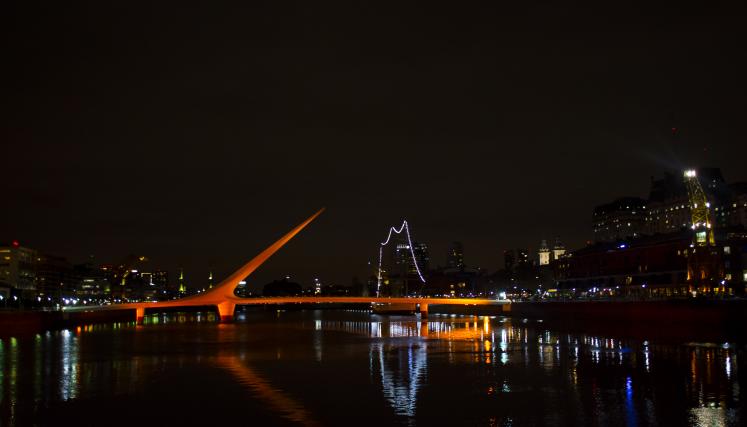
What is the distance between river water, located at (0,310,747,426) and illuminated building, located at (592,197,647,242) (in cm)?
11592

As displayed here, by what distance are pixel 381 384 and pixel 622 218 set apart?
137845 millimetres

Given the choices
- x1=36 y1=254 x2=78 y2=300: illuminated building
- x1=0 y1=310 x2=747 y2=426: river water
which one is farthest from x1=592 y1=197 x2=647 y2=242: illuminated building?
x1=0 y1=310 x2=747 y2=426: river water

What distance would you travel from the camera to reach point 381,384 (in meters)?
23.2

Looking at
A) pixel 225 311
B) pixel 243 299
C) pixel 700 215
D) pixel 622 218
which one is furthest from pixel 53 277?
pixel 622 218

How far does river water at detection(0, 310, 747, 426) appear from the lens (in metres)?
17.7

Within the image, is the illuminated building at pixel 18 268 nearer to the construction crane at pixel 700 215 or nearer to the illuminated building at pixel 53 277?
the illuminated building at pixel 53 277

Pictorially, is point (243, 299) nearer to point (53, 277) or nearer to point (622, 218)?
point (53, 277)

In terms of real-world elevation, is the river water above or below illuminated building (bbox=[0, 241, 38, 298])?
below

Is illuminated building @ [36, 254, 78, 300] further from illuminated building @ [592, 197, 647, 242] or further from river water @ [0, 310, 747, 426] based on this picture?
illuminated building @ [592, 197, 647, 242]

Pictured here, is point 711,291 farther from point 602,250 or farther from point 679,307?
point 602,250

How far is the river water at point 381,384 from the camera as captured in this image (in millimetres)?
17688

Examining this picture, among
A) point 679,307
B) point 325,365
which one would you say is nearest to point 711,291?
point 679,307

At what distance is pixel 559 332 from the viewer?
4888 centimetres

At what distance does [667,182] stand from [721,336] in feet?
311
